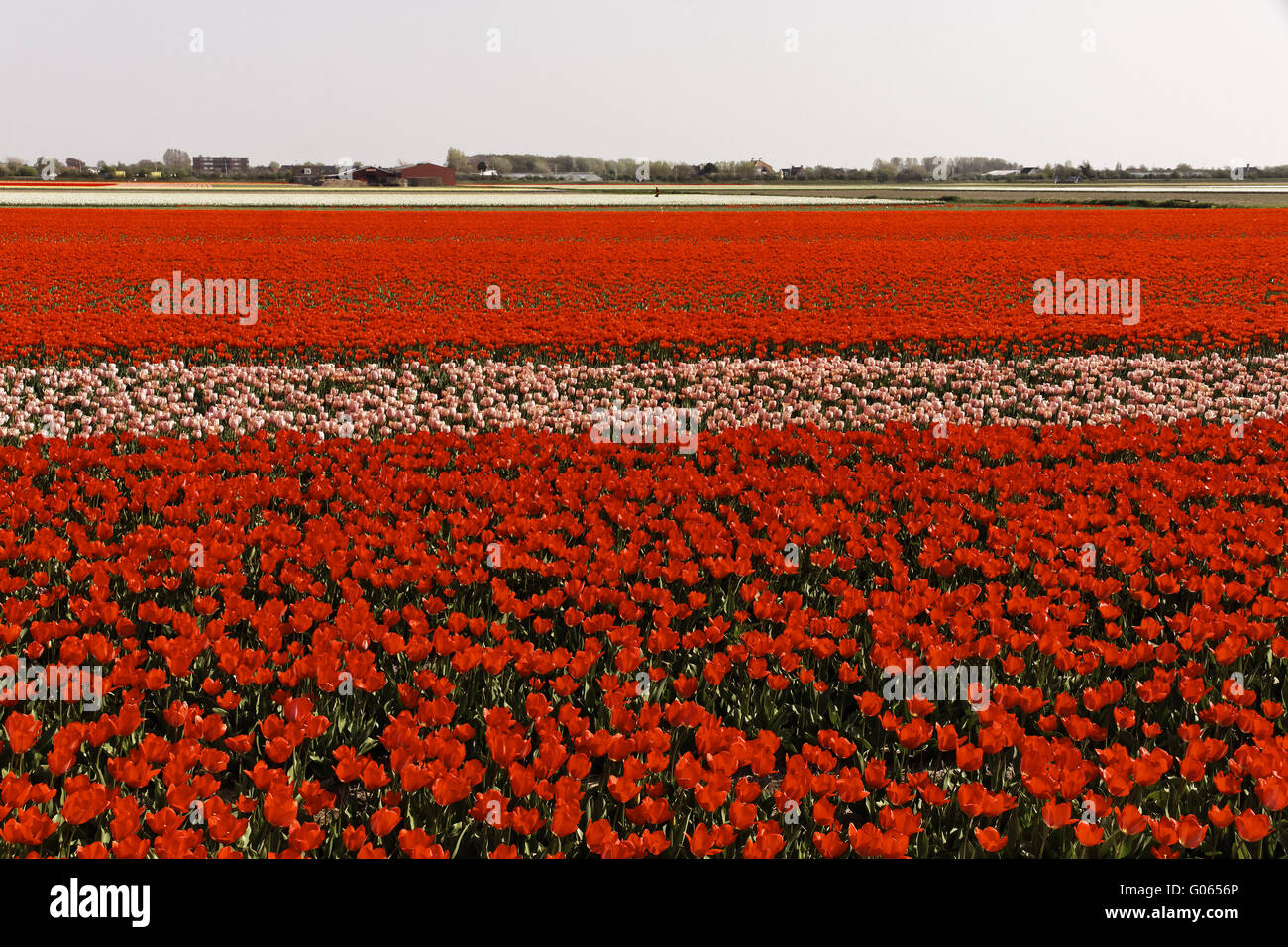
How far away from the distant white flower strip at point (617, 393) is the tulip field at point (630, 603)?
0.28 ft

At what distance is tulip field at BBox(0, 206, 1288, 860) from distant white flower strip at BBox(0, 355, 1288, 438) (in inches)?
3.4

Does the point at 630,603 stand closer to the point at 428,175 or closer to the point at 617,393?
the point at 617,393

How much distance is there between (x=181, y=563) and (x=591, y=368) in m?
8.51

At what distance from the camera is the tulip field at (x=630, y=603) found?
3.29 metres

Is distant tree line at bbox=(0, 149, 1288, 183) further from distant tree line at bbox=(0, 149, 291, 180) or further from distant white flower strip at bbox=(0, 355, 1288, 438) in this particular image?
distant white flower strip at bbox=(0, 355, 1288, 438)

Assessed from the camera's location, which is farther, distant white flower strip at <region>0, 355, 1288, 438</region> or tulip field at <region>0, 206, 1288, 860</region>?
distant white flower strip at <region>0, 355, 1288, 438</region>

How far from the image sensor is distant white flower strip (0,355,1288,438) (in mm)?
10016

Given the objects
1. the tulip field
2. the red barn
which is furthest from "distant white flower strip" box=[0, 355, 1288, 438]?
the red barn

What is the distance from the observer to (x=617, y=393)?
12.0 metres

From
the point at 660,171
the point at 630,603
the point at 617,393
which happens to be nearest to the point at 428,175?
the point at 660,171

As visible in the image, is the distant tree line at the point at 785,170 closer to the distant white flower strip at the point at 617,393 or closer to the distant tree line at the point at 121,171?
the distant tree line at the point at 121,171
